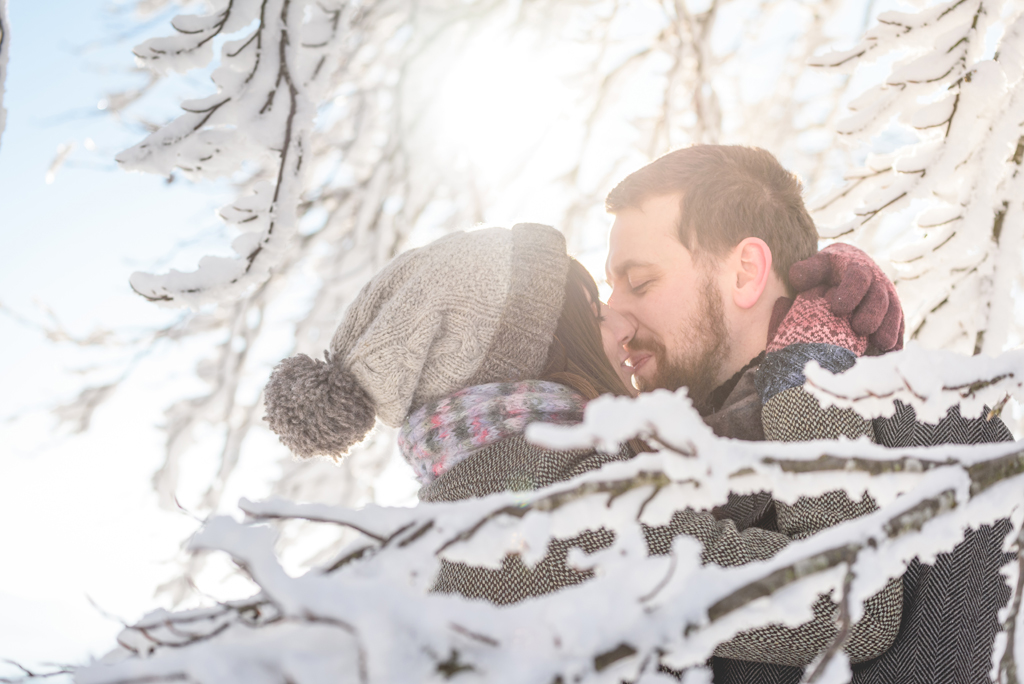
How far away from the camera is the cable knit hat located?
116 cm

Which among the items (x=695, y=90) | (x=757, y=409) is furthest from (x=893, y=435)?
(x=695, y=90)

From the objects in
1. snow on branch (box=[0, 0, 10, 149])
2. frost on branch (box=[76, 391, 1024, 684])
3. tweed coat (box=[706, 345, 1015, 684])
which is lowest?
tweed coat (box=[706, 345, 1015, 684])

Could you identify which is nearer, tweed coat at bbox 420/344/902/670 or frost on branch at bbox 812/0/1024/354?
tweed coat at bbox 420/344/902/670

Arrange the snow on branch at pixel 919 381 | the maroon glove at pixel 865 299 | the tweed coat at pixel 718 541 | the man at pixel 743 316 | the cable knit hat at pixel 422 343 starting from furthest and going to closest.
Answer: the maroon glove at pixel 865 299, the cable knit hat at pixel 422 343, the man at pixel 743 316, the tweed coat at pixel 718 541, the snow on branch at pixel 919 381

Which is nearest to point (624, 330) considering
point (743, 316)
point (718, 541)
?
point (743, 316)

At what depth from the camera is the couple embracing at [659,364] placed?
3.00 ft

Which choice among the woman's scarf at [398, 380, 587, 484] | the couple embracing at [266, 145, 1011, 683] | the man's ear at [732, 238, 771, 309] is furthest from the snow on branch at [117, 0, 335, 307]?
the man's ear at [732, 238, 771, 309]

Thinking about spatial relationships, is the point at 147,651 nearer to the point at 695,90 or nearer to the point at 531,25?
the point at 695,90

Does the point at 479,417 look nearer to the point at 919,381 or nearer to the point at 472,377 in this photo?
the point at 472,377

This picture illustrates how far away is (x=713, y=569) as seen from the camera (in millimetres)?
358

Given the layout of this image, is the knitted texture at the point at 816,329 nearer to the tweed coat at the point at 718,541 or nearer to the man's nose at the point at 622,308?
the tweed coat at the point at 718,541

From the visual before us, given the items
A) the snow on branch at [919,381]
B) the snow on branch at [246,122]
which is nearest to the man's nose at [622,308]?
the snow on branch at [246,122]

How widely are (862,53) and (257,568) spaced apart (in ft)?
4.70

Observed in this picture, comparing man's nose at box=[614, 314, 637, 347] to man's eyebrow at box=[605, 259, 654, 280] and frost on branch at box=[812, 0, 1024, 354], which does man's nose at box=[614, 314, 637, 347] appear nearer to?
man's eyebrow at box=[605, 259, 654, 280]
